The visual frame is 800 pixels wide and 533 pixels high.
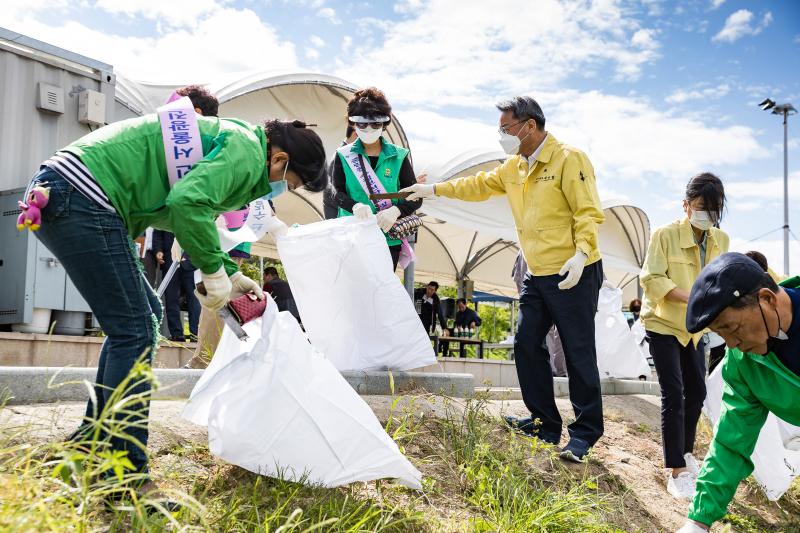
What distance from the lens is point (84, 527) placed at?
1747 millimetres

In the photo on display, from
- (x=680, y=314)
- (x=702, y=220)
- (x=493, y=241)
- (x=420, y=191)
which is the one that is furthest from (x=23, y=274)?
(x=493, y=241)

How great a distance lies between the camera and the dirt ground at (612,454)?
2.69 metres

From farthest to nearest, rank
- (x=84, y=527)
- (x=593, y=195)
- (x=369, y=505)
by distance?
(x=593, y=195), (x=369, y=505), (x=84, y=527)

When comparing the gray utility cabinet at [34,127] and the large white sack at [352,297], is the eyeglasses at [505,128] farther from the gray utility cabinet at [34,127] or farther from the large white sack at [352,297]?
the gray utility cabinet at [34,127]

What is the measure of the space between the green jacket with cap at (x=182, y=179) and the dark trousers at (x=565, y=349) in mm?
1907

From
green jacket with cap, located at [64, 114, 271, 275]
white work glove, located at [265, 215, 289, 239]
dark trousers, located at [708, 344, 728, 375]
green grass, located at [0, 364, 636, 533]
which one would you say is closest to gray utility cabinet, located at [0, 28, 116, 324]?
white work glove, located at [265, 215, 289, 239]

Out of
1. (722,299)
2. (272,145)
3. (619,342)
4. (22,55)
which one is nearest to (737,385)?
(722,299)

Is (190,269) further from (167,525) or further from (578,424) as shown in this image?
(167,525)

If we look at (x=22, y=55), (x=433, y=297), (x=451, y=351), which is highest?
(x=22, y=55)

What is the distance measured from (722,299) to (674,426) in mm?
2043

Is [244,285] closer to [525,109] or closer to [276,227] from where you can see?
[276,227]

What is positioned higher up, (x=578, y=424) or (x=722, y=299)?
(x=722, y=299)

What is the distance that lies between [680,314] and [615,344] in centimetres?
318

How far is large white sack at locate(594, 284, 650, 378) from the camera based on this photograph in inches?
279
